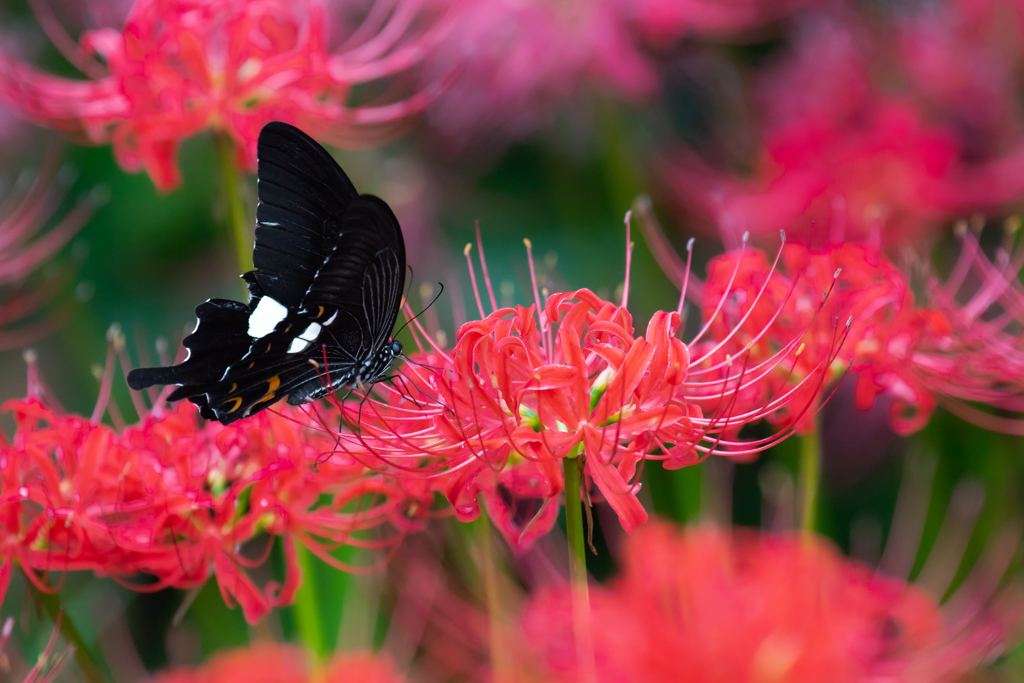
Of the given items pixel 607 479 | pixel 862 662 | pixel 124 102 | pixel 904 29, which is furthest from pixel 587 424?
pixel 904 29

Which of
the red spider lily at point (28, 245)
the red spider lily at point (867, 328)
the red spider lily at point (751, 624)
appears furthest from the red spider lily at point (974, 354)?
the red spider lily at point (28, 245)

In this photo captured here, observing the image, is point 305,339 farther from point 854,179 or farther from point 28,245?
point 854,179

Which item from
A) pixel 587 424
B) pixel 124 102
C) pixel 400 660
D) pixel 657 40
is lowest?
pixel 400 660

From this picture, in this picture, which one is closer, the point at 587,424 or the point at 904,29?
the point at 587,424

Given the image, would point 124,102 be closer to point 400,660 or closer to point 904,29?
point 400,660

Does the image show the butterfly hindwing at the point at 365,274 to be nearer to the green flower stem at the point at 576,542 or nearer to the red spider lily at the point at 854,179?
the green flower stem at the point at 576,542

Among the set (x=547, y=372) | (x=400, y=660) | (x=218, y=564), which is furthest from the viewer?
(x=400, y=660)
